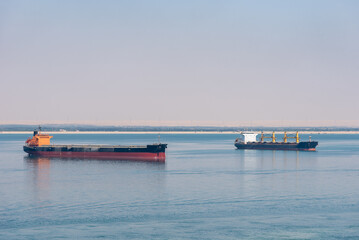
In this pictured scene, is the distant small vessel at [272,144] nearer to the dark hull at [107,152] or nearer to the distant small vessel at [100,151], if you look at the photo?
the distant small vessel at [100,151]

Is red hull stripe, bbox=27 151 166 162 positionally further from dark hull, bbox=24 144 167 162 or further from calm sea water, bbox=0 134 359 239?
calm sea water, bbox=0 134 359 239

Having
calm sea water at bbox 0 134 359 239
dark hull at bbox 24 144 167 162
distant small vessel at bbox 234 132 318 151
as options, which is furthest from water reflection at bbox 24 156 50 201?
distant small vessel at bbox 234 132 318 151

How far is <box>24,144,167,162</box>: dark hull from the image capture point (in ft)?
376

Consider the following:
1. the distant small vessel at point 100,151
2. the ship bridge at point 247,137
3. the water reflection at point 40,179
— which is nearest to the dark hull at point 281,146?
the ship bridge at point 247,137

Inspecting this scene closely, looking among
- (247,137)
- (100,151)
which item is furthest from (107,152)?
(247,137)

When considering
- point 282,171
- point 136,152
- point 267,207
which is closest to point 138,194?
point 267,207

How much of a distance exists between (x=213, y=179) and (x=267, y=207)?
24.0m

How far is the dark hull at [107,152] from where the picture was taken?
376ft

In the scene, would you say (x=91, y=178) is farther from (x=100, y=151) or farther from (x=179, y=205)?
(x=100, y=151)

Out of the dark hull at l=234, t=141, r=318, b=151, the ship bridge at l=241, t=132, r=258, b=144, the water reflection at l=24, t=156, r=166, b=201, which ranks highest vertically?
the ship bridge at l=241, t=132, r=258, b=144

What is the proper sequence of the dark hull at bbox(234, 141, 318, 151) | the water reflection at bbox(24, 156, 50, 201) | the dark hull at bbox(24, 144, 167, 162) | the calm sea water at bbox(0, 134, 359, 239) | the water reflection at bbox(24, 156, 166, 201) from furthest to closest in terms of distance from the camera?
the dark hull at bbox(234, 141, 318, 151) < the dark hull at bbox(24, 144, 167, 162) < the water reflection at bbox(24, 156, 166, 201) < the water reflection at bbox(24, 156, 50, 201) < the calm sea water at bbox(0, 134, 359, 239)

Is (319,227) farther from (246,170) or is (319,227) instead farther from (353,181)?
(246,170)

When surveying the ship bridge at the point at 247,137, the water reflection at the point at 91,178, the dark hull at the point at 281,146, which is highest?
the ship bridge at the point at 247,137

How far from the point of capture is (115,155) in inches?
4685
